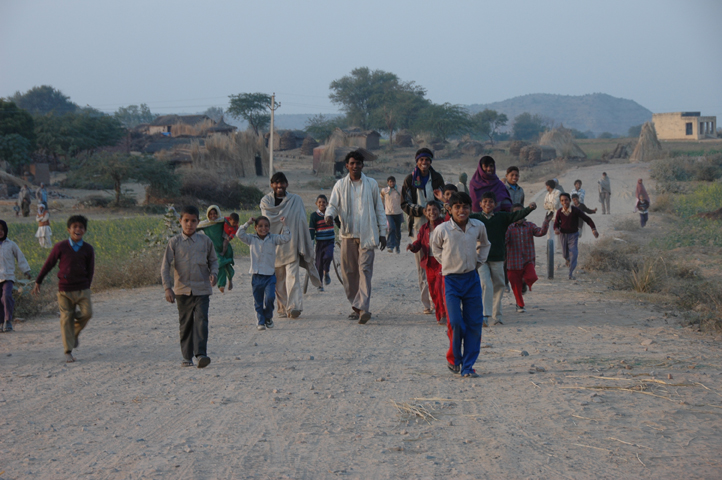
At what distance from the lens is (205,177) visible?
30672 millimetres

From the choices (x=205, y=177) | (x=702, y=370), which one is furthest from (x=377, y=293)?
(x=205, y=177)

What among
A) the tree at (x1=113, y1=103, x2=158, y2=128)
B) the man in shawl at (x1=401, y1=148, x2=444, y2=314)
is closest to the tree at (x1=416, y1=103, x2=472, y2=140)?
the man in shawl at (x1=401, y1=148, x2=444, y2=314)

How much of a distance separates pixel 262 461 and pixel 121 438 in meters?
1.03

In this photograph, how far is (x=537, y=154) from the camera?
47.8 metres

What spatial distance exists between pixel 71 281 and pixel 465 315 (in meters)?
3.78

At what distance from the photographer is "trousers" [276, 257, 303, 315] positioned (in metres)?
7.84

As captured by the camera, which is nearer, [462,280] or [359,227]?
[462,280]

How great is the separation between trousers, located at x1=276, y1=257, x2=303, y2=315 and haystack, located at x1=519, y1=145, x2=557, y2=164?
42210 mm

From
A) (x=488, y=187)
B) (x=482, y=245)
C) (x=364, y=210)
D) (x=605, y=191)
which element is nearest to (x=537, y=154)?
(x=605, y=191)

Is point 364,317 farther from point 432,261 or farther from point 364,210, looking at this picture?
point 364,210

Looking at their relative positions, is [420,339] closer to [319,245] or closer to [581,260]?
[319,245]

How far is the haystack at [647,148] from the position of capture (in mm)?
42562

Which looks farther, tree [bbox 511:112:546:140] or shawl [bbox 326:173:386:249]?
tree [bbox 511:112:546:140]

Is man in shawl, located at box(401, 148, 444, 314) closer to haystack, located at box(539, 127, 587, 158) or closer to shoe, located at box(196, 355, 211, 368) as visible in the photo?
shoe, located at box(196, 355, 211, 368)
